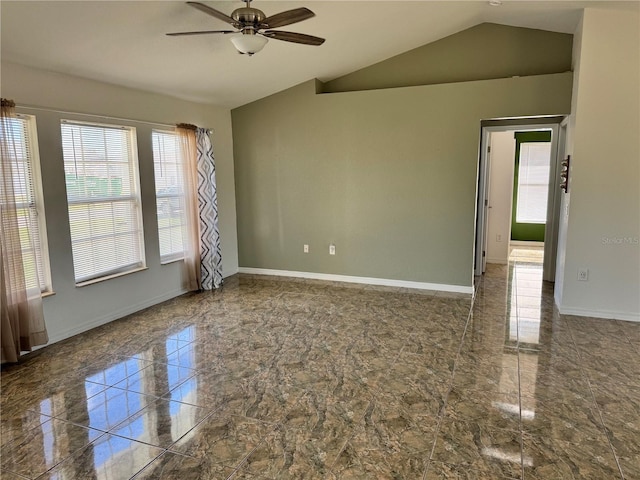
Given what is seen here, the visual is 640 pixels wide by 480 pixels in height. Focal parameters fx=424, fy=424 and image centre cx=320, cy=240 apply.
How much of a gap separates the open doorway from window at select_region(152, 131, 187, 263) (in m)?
3.82

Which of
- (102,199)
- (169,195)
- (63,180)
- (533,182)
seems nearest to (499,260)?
(533,182)

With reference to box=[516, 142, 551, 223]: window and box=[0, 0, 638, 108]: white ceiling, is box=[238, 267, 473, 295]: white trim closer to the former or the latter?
A: box=[0, 0, 638, 108]: white ceiling

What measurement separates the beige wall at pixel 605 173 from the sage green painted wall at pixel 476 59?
0.51 metres

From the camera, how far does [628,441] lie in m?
2.32

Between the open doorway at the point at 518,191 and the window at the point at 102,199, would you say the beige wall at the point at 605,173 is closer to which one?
the open doorway at the point at 518,191

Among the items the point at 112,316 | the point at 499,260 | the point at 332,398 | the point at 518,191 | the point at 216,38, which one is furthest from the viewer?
the point at 518,191

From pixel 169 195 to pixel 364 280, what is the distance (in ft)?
8.83

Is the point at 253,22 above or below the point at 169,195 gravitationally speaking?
above

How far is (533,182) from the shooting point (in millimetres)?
8031

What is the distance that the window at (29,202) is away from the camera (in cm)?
341

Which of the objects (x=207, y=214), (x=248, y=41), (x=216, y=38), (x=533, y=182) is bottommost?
(x=207, y=214)

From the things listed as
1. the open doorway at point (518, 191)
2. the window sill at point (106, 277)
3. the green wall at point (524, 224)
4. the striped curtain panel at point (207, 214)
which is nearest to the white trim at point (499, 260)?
the open doorway at point (518, 191)

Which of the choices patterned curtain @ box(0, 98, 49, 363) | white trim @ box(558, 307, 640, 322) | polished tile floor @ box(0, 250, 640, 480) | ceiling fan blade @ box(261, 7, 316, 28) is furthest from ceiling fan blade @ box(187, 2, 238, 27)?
white trim @ box(558, 307, 640, 322)

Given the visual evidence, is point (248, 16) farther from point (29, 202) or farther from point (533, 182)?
point (533, 182)
